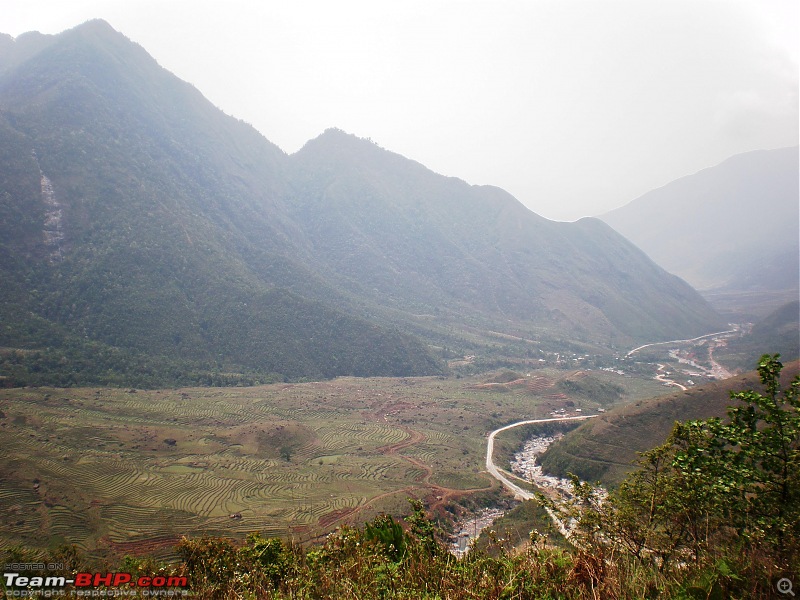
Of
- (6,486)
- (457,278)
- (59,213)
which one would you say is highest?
(59,213)

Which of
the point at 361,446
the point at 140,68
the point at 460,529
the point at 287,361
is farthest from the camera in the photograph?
the point at 140,68

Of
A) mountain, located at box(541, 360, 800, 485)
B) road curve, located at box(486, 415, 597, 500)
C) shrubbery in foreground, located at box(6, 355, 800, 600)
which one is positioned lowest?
road curve, located at box(486, 415, 597, 500)

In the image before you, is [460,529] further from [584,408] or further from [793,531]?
[584,408]

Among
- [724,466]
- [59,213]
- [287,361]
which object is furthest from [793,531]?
[59,213]

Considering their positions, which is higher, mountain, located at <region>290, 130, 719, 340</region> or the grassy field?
mountain, located at <region>290, 130, 719, 340</region>

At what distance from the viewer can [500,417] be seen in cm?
6191

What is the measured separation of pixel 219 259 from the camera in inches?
3890

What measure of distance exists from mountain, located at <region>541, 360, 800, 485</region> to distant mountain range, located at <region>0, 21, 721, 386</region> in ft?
146

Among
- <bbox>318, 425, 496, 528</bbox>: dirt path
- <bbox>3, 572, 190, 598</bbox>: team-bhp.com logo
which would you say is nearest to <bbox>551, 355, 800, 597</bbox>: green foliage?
<bbox>3, 572, 190, 598</bbox>: team-bhp.com logo

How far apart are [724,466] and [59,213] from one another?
11189cm

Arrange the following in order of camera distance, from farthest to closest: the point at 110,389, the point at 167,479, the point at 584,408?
the point at 584,408 < the point at 110,389 < the point at 167,479

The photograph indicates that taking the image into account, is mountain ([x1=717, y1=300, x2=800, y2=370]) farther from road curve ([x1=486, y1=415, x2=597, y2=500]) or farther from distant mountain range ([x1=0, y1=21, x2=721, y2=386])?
road curve ([x1=486, y1=415, x2=597, y2=500])

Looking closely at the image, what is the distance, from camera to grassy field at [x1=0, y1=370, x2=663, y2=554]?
26.7m

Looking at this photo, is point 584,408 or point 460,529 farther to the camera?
point 584,408
